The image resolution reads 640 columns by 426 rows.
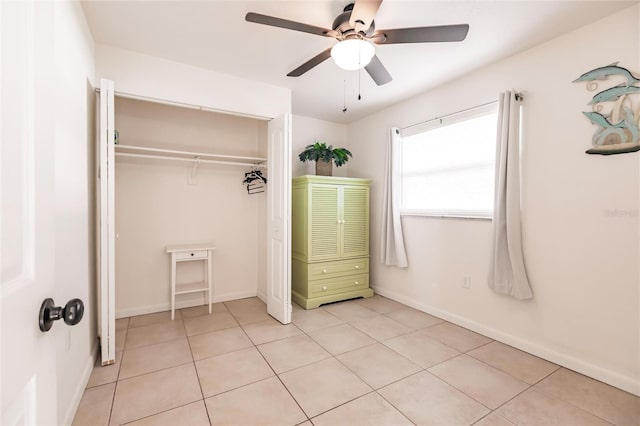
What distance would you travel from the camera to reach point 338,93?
11.2 ft

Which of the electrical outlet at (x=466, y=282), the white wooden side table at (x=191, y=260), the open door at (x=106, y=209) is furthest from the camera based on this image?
the white wooden side table at (x=191, y=260)

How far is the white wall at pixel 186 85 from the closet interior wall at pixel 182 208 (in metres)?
0.64

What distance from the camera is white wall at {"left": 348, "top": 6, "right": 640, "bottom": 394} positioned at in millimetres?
2008

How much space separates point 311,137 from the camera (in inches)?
173

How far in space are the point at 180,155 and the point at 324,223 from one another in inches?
Result: 74.1

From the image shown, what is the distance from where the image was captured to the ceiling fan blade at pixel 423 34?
66.2 inches

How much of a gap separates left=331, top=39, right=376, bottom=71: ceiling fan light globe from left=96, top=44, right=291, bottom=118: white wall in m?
1.47

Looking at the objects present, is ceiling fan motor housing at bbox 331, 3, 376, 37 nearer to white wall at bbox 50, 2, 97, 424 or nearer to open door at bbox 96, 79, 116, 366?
white wall at bbox 50, 2, 97, 424

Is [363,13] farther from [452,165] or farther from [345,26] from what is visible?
[452,165]

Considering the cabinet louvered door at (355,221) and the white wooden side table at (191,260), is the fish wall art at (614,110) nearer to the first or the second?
the cabinet louvered door at (355,221)

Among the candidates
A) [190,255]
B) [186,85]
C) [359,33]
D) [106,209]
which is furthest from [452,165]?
[106,209]

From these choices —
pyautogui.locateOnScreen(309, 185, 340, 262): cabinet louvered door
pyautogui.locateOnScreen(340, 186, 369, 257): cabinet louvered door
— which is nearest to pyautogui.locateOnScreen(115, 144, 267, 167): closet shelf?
pyautogui.locateOnScreen(309, 185, 340, 262): cabinet louvered door

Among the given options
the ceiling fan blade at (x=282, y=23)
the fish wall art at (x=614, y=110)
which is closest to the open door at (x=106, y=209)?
the ceiling fan blade at (x=282, y=23)

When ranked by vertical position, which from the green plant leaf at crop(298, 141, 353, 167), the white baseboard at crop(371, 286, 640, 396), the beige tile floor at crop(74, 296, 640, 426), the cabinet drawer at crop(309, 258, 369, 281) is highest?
the green plant leaf at crop(298, 141, 353, 167)
